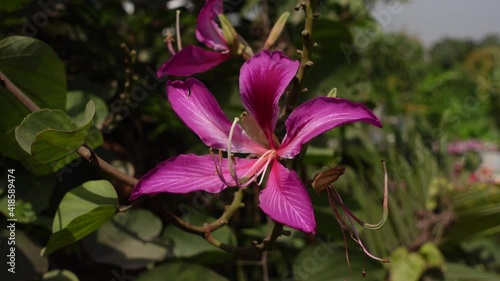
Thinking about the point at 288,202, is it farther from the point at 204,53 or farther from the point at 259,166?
the point at 204,53

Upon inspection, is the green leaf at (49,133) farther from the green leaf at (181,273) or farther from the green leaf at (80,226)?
the green leaf at (181,273)

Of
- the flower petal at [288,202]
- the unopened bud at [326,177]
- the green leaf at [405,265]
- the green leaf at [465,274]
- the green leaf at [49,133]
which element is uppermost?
the green leaf at [49,133]

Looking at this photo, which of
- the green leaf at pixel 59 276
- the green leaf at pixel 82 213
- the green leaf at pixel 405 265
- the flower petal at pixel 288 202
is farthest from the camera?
the green leaf at pixel 405 265

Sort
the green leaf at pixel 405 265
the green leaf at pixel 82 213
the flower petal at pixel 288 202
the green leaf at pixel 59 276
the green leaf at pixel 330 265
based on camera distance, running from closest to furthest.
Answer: the flower petal at pixel 288 202
the green leaf at pixel 82 213
the green leaf at pixel 59 276
the green leaf at pixel 330 265
the green leaf at pixel 405 265

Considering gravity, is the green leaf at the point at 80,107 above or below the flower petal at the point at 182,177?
above

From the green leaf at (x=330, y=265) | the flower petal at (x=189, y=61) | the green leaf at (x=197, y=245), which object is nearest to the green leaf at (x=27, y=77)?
the flower petal at (x=189, y=61)

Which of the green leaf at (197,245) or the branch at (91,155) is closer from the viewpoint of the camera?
the branch at (91,155)

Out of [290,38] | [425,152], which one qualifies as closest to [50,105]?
[290,38]

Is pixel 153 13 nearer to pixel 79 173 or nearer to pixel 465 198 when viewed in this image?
pixel 79 173
